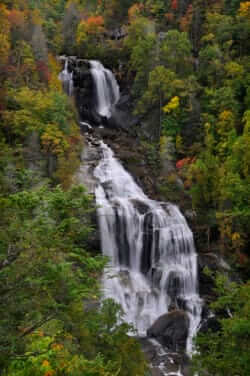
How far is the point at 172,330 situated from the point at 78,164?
1441 centimetres

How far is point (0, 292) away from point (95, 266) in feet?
5.44

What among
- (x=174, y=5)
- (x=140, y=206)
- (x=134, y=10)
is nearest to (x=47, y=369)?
(x=140, y=206)

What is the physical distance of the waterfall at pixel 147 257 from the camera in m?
20.6

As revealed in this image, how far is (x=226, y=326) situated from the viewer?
35.0 ft

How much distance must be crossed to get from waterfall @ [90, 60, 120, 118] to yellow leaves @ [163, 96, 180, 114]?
7402 mm

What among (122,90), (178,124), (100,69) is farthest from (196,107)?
(100,69)

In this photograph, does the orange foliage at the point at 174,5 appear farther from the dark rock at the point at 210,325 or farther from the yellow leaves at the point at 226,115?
the dark rock at the point at 210,325

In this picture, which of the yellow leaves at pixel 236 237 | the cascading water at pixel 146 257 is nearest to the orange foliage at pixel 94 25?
the cascading water at pixel 146 257

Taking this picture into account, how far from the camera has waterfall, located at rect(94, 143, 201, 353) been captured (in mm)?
20594

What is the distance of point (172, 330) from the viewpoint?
18344mm

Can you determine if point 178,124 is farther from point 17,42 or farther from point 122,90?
point 17,42

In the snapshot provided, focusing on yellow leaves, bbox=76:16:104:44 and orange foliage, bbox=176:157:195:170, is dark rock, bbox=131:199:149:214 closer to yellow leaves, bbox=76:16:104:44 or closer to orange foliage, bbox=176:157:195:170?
orange foliage, bbox=176:157:195:170

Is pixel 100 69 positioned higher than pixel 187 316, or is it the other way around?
pixel 100 69

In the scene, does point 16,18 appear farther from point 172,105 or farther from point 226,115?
point 226,115
